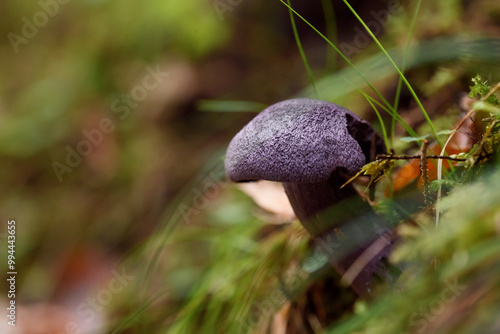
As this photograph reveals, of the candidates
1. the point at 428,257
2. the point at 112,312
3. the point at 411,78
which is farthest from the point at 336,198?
the point at 112,312

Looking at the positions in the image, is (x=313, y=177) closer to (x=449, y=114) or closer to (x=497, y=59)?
(x=497, y=59)

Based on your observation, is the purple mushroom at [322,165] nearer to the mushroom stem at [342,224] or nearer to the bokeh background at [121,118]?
the mushroom stem at [342,224]

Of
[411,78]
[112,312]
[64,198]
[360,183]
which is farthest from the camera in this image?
[64,198]

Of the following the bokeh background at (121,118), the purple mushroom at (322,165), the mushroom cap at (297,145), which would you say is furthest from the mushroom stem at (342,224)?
the bokeh background at (121,118)

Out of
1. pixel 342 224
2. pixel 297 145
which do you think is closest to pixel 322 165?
pixel 297 145

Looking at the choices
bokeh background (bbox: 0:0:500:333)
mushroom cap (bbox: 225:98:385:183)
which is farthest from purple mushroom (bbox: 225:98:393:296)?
bokeh background (bbox: 0:0:500:333)

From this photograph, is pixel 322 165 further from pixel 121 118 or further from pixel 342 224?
pixel 121 118
